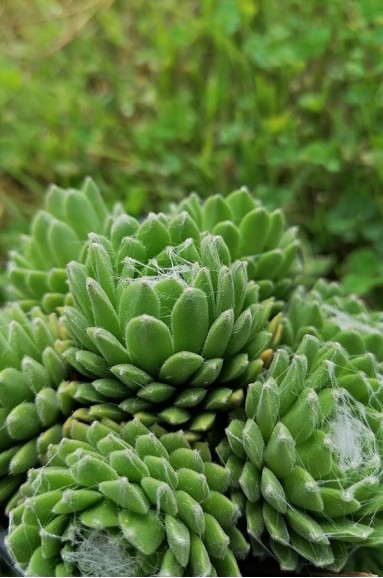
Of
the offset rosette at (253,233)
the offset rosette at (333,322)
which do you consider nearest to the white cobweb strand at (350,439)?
→ the offset rosette at (333,322)

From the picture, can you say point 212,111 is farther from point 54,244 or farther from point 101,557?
point 101,557

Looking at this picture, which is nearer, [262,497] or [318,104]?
[262,497]

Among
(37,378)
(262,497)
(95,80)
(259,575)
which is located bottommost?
(259,575)

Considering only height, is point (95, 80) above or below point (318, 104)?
above

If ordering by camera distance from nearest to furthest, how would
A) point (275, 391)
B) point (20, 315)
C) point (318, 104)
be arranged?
1. point (275, 391)
2. point (20, 315)
3. point (318, 104)

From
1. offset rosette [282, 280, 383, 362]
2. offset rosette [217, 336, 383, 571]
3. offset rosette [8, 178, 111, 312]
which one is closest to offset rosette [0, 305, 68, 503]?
offset rosette [8, 178, 111, 312]

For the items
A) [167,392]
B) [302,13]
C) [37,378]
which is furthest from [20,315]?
[302,13]

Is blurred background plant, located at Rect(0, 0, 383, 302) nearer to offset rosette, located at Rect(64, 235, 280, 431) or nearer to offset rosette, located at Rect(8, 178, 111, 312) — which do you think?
offset rosette, located at Rect(8, 178, 111, 312)

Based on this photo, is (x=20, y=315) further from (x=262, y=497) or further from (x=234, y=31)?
(x=234, y=31)
